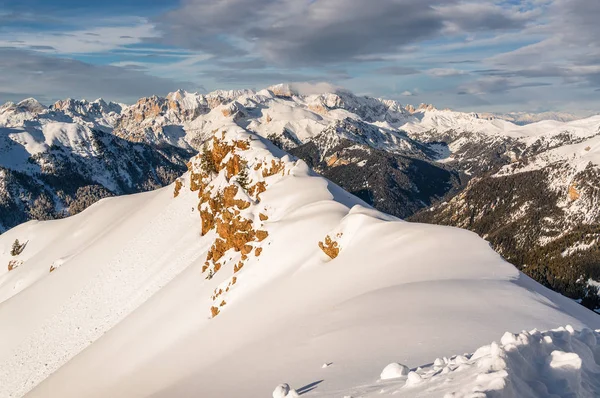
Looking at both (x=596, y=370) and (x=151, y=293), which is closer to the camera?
(x=596, y=370)

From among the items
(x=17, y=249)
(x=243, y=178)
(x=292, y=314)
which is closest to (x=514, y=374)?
(x=292, y=314)

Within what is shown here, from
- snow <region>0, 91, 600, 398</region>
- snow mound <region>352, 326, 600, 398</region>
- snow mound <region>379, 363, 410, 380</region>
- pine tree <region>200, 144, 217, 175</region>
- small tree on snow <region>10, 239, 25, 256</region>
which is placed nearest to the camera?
snow mound <region>352, 326, 600, 398</region>

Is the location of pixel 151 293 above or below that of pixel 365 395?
below

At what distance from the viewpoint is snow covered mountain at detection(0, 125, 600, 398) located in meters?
13.1

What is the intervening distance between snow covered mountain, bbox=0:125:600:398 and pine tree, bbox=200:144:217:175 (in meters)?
0.20

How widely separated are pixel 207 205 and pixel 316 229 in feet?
94.4

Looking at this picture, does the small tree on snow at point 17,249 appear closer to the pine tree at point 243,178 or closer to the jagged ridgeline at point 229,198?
the jagged ridgeline at point 229,198

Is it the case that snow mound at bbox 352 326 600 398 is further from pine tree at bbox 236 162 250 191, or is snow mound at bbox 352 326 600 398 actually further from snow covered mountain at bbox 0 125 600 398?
pine tree at bbox 236 162 250 191

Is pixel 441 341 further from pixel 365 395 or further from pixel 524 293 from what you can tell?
pixel 524 293

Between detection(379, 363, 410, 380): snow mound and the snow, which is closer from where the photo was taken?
detection(379, 363, 410, 380): snow mound

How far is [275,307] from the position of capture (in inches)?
1356

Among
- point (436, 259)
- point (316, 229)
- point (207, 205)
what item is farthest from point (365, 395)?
point (207, 205)

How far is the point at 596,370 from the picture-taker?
11641mm

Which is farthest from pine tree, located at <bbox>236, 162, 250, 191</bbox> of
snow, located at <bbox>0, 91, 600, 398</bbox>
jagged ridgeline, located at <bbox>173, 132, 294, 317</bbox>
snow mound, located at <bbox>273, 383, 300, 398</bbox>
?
snow mound, located at <bbox>273, 383, 300, 398</bbox>
